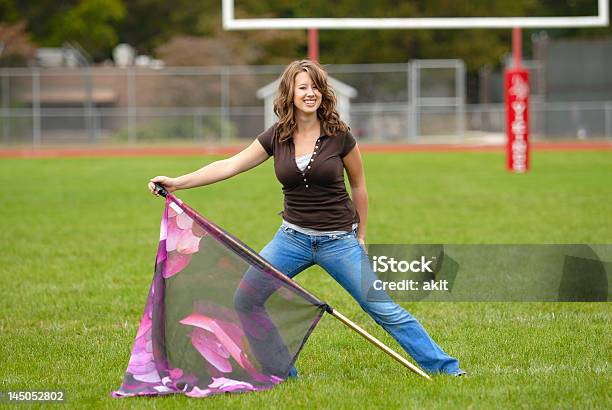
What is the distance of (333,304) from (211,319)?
289cm

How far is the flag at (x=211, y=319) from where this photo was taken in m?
5.55

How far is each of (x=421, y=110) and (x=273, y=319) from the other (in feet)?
98.7

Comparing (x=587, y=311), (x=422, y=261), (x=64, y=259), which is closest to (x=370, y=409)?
(x=422, y=261)

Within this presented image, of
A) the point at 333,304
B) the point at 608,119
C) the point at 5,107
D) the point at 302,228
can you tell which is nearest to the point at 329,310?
the point at 302,228

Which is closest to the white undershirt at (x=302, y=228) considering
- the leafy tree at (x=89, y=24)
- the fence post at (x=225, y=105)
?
the fence post at (x=225, y=105)

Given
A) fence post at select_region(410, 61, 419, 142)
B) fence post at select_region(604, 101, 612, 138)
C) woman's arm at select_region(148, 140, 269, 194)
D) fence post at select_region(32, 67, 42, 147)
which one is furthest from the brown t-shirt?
fence post at select_region(604, 101, 612, 138)

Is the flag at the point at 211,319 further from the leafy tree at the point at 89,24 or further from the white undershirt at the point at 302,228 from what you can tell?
the leafy tree at the point at 89,24

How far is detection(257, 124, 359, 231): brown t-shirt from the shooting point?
557 cm

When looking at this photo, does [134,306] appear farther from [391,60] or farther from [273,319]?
[391,60]

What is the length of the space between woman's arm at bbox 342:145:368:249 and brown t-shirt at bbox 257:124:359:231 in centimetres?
5

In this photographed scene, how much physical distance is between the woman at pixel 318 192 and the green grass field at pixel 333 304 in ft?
1.53

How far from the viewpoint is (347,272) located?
567cm

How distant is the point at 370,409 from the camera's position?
525 centimetres

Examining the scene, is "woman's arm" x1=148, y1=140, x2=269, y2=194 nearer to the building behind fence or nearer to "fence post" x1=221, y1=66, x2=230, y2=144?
the building behind fence
